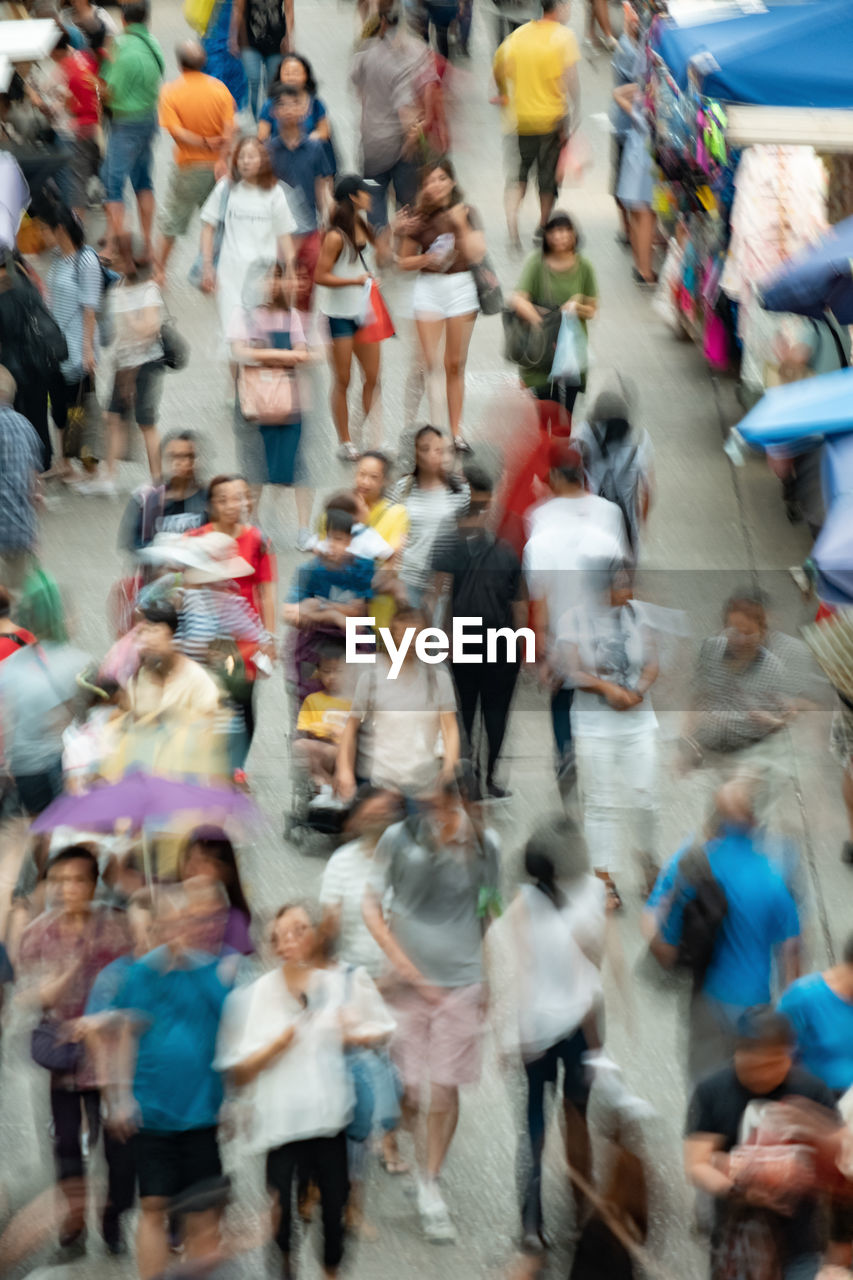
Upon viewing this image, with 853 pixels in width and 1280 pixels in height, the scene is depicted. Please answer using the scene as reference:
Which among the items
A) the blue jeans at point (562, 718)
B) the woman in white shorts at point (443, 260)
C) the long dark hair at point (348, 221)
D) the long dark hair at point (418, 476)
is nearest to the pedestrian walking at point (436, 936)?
the blue jeans at point (562, 718)

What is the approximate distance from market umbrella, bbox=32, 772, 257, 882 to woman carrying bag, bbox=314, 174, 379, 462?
16.0 ft

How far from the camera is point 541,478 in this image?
928cm

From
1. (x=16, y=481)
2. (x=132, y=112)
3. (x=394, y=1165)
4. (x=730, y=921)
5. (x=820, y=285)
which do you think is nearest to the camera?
(x=730, y=921)

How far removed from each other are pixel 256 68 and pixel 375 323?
5.57 m

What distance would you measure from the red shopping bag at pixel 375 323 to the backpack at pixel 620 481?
7.66 ft

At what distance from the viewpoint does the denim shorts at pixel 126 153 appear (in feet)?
46.6

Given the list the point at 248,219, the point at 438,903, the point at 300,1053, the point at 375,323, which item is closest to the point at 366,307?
the point at 375,323

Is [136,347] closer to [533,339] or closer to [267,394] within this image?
[267,394]

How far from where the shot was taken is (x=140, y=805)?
6629 mm

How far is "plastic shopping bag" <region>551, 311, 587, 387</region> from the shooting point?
35.6ft

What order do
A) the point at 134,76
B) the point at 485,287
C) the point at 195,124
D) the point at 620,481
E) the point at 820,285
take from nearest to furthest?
the point at 820,285
the point at 620,481
the point at 485,287
the point at 195,124
the point at 134,76

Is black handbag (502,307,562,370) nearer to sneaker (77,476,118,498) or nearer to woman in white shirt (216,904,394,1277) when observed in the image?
sneaker (77,476,118,498)

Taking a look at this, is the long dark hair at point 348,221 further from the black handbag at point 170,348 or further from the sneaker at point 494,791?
the sneaker at point 494,791

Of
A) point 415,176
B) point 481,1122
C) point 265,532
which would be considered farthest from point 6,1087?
point 415,176
